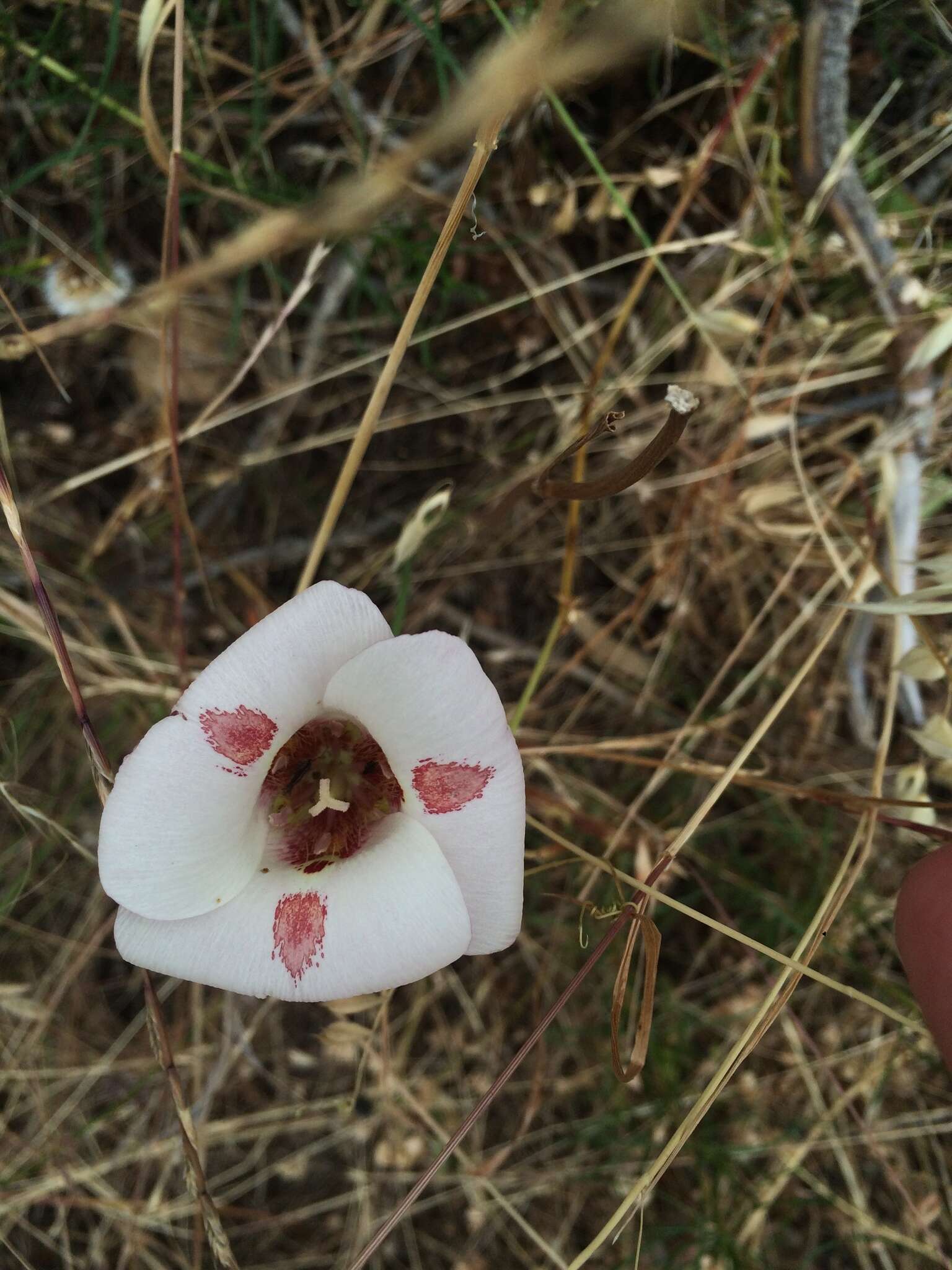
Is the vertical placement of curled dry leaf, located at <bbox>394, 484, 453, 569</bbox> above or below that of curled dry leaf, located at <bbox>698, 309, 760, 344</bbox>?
above

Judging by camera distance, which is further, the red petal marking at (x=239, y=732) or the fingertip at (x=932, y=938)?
the fingertip at (x=932, y=938)

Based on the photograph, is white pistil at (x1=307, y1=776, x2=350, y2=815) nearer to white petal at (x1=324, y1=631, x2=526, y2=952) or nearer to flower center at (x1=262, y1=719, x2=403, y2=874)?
flower center at (x1=262, y1=719, x2=403, y2=874)

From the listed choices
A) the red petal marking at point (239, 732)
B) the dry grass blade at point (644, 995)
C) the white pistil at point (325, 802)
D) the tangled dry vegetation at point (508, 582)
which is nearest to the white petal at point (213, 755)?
the red petal marking at point (239, 732)

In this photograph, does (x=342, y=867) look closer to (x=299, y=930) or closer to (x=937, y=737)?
(x=299, y=930)

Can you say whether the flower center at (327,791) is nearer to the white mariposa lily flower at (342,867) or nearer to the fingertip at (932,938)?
the white mariposa lily flower at (342,867)

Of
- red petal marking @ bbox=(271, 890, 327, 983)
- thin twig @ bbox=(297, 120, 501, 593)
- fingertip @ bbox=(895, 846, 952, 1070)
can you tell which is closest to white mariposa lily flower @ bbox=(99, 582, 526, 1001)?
red petal marking @ bbox=(271, 890, 327, 983)

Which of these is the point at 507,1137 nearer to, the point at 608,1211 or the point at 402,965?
the point at 608,1211

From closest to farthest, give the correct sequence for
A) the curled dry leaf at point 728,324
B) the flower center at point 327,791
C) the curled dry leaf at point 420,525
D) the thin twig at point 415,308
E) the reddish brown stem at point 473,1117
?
the thin twig at point 415,308 < the reddish brown stem at point 473,1117 < the flower center at point 327,791 < the curled dry leaf at point 420,525 < the curled dry leaf at point 728,324
